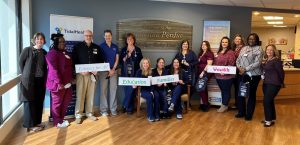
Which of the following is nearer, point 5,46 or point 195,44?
point 5,46

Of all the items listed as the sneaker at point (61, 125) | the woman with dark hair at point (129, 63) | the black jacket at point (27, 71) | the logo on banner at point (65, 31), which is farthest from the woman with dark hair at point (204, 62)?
the black jacket at point (27, 71)

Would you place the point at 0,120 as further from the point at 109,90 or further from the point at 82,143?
the point at 109,90

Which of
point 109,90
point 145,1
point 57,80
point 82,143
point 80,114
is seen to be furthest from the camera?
point 145,1

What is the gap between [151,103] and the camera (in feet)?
15.4

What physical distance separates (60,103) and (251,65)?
126 inches

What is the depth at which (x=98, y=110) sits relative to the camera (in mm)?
5332

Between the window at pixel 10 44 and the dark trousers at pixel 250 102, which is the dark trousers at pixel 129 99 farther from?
the dark trousers at pixel 250 102

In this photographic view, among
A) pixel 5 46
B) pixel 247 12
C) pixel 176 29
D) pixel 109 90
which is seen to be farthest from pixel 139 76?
pixel 247 12

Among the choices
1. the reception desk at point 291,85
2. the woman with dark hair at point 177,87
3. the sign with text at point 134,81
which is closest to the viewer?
the sign with text at point 134,81

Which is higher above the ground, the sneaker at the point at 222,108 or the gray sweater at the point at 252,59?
the gray sweater at the point at 252,59

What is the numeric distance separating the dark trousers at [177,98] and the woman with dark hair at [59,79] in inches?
69.8

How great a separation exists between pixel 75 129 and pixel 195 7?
3.60 meters

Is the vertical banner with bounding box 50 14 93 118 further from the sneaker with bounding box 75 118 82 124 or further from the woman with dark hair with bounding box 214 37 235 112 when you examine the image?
the woman with dark hair with bounding box 214 37 235 112

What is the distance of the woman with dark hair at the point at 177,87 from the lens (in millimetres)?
4863
